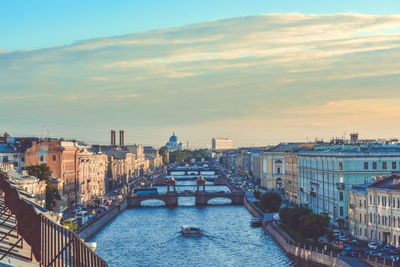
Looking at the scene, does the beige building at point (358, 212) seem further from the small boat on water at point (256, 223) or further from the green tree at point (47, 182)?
the green tree at point (47, 182)

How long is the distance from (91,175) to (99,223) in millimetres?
24711

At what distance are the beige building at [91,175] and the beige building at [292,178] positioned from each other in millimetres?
23154

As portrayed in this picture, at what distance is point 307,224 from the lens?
39438mm

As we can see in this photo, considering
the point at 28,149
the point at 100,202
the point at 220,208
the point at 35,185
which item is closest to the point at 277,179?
the point at 220,208

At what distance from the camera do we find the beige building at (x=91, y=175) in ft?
233

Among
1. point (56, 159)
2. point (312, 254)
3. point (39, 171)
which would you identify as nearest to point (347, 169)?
point (312, 254)

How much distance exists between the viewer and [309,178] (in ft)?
189

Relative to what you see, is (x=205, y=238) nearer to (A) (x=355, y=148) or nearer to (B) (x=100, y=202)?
(A) (x=355, y=148)

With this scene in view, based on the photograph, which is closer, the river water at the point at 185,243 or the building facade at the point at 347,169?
the river water at the point at 185,243

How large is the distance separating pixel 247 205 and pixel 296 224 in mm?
29500

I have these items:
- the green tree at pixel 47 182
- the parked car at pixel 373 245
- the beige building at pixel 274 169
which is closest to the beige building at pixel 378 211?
the parked car at pixel 373 245

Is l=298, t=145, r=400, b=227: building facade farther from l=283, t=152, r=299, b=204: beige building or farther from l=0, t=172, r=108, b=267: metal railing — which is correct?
l=0, t=172, r=108, b=267: metal railing

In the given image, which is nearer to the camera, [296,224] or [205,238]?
[296,224]

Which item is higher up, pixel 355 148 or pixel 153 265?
pixel 355 148
